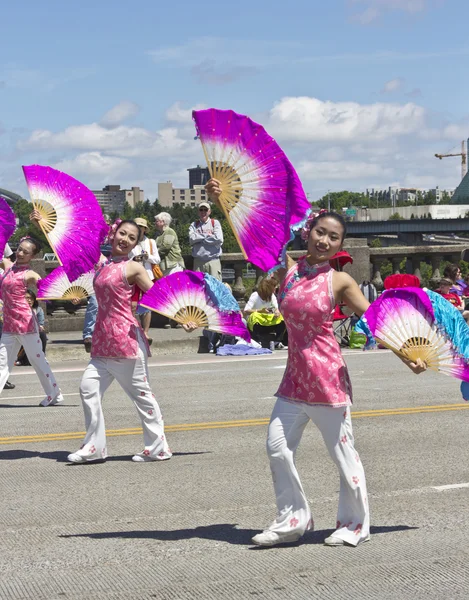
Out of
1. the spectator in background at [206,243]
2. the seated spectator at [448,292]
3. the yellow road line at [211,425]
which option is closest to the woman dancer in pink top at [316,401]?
the yellow road line at [211,425]

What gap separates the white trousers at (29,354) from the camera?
11.8m

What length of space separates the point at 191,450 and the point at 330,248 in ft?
11.5

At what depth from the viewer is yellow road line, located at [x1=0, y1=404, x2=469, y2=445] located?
1025 centimetres

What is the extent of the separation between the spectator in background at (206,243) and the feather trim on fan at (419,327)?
12012mm

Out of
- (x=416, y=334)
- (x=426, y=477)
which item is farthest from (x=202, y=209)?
(x=416, y=334)

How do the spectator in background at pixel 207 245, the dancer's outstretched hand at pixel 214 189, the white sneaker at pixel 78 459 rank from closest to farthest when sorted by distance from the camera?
the dancer's outstretched hand at pixel 214 189
the white sneaker at pixel 78 459
the spectator in background at pixel 207 245

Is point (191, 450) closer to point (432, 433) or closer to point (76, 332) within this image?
point (432, 433)

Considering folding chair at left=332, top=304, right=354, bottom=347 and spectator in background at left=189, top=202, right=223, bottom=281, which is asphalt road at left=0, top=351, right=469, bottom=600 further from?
spectator in background at left=189, top=202, right=223, bottom=281

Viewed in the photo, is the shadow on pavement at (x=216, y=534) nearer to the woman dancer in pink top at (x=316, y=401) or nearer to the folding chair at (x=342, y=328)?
the woman dancer in pink top at (x=316, y=401)

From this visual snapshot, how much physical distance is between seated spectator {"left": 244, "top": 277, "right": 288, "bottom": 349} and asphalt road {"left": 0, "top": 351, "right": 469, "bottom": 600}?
577 cm

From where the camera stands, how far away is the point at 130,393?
9203 mm

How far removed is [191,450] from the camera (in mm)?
9445

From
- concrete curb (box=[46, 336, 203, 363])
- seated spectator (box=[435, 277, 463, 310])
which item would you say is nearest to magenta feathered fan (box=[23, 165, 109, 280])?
concrete curb (box=[46, 336, 203, 363])

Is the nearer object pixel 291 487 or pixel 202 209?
pixel 291 487
